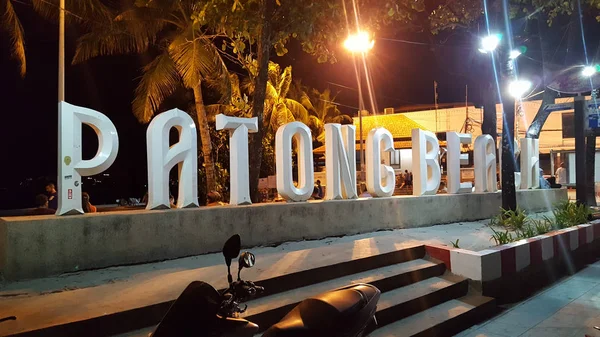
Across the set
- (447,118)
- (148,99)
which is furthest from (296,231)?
(447,118)

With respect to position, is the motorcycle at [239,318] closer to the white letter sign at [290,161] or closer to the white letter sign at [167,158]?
the white letter sign at [167,158]

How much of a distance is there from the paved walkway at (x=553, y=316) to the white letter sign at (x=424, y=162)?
349 centimetres


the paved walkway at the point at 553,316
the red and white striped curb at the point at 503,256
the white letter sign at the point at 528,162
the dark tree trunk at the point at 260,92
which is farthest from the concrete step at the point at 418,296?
the white letter sign at the point at 528,162

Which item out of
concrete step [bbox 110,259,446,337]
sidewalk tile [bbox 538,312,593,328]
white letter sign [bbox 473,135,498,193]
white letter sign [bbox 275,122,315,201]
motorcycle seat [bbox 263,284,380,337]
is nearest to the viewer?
motorcycle seat [bbox 263,284,380,337]

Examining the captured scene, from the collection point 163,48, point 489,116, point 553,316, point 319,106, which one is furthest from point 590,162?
point 319,106

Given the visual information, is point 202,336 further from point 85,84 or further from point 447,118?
point 447,118

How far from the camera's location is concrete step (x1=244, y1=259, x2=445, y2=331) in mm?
4372

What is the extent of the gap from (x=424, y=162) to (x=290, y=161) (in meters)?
3.71

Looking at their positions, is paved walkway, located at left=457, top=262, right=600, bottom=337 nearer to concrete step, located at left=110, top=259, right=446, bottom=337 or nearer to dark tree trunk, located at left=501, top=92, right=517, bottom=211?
concrete step, located at left=110, top=259, right=446, bottom=337

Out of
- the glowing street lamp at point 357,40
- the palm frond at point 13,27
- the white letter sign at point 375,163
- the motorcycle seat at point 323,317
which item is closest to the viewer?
the motorcycle seat at point 323,317

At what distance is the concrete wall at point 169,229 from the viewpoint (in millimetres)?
5090

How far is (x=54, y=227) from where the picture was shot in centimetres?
524

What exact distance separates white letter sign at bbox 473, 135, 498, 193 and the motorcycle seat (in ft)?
31.6

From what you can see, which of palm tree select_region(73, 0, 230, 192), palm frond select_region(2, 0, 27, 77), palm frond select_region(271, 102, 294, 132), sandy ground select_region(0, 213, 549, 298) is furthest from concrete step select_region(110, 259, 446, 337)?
palm frond select_region(271, 102, 294, 132)
